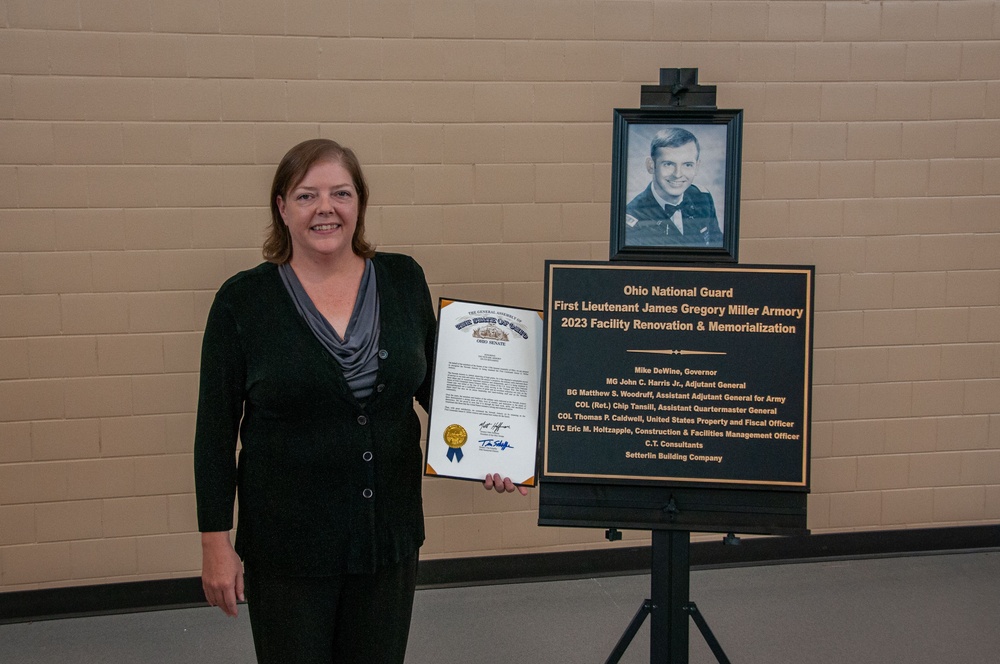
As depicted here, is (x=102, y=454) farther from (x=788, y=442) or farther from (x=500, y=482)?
(x=788, y=442)

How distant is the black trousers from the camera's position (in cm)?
211

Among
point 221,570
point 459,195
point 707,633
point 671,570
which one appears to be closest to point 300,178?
point 221,570

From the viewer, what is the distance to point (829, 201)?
4.12m

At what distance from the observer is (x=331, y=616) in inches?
84.7

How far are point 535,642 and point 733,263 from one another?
186cm

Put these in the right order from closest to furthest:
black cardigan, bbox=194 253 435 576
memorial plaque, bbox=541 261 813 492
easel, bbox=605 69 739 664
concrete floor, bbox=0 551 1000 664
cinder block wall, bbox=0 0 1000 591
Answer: black cardigan, bbox=194 253 435 576 < memorial plaque, bbox=541 261 813 492 < easel, bbox=605 69 739 664 < concrete floor, bbox=0 551 1000 664 < cinder block wall, bbox=0 0 1000 591

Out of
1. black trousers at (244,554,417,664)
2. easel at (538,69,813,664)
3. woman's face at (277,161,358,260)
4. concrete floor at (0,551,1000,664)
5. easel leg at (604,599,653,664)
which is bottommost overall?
concrete floor at (0,551,1000,664)

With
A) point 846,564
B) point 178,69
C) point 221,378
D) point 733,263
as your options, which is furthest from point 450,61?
point 846,564

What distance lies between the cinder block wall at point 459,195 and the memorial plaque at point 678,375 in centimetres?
163

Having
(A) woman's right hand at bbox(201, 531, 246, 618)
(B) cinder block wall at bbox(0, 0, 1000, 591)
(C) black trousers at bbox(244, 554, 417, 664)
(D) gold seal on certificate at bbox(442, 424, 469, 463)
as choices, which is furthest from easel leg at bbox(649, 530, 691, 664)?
(B) cinder block wall at bbox(0, 0, 1000, 591)

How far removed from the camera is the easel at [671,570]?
7.89 feet

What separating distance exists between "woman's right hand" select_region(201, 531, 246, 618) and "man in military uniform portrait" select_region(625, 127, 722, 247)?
4.03 ft
